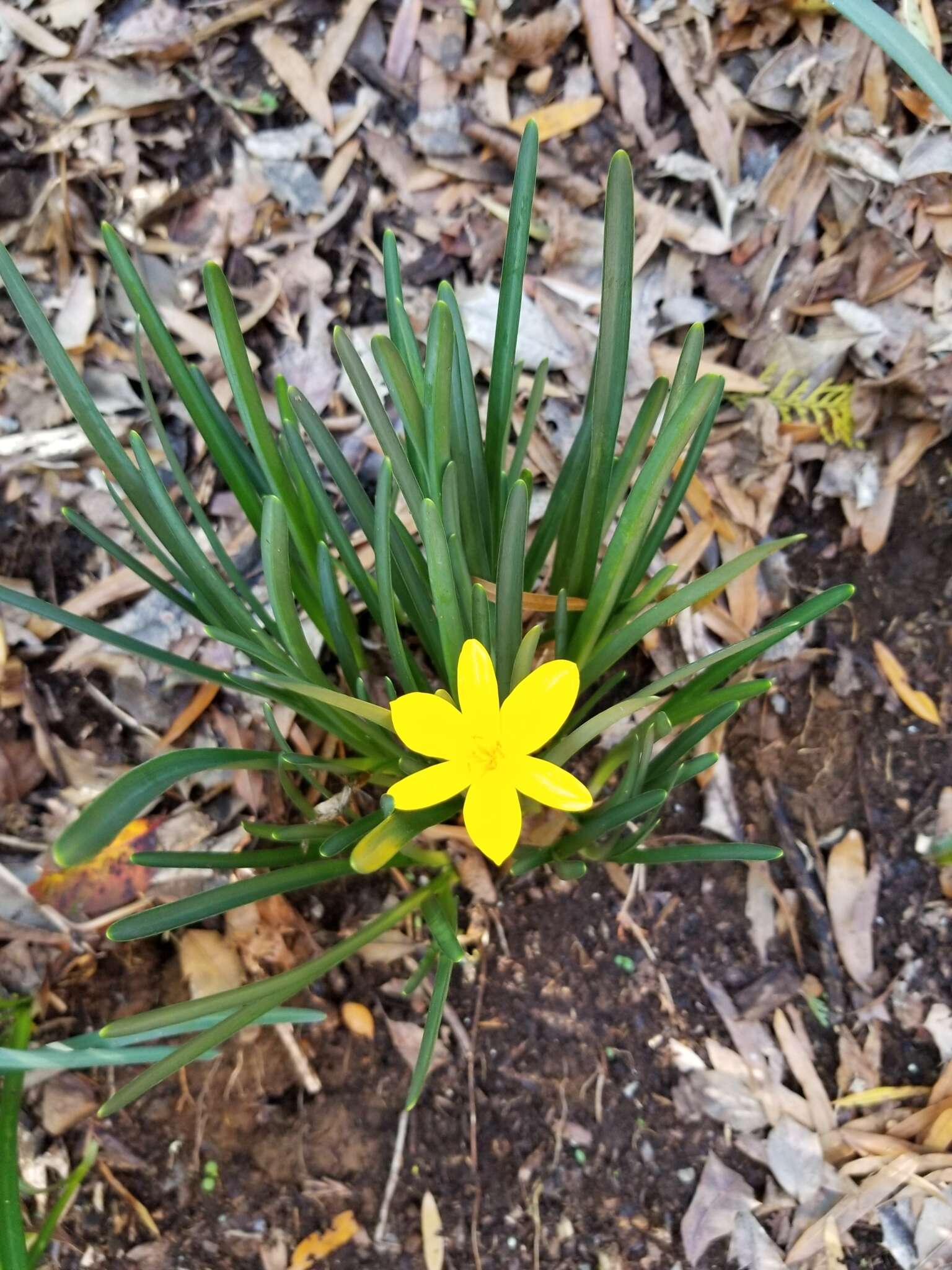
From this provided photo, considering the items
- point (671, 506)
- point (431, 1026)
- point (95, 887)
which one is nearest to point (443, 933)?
point (431, 1026)

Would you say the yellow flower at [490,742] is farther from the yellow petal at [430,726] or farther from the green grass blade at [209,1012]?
the green grass blade at [209,1012]

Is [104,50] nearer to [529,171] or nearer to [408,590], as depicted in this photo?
[529,171]

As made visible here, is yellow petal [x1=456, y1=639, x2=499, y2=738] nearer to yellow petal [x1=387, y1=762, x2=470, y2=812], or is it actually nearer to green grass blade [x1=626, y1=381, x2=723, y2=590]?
yellow petal [x1=387, y1=762, x2=470, y2=812]

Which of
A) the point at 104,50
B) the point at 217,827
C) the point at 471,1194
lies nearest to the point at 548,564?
the point at 217,827

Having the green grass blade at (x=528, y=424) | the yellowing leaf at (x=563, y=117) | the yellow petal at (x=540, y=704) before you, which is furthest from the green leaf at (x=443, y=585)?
the yellowing leaf at (x=563, y=117)

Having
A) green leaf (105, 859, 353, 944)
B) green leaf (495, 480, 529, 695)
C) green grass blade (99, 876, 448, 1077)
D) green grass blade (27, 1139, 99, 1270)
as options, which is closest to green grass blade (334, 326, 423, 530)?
green leaf (495, 480, 529, 695)
